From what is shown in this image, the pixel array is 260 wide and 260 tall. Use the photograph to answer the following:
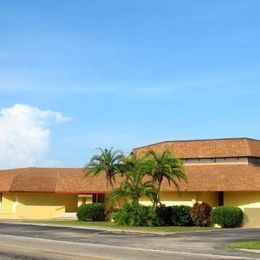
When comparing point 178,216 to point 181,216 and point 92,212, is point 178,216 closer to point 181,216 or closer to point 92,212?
point 181,216

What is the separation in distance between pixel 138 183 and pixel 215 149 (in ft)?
39.0

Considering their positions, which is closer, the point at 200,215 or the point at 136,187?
the point at 136,187

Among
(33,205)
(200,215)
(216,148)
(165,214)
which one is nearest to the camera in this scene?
(200,215)

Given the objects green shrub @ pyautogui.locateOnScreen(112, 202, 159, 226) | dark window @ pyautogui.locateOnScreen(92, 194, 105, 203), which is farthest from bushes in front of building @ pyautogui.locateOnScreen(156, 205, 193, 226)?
dark window @ pyautogui.locateOnScreen(92, 194, 105, 203)

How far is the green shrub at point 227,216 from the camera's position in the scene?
42.3 m

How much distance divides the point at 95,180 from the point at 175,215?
47.6 feet

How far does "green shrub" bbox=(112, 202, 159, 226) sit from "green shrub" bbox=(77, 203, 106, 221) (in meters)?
6.56

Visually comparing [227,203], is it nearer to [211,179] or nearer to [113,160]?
[211,179]

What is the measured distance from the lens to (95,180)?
2208 inches

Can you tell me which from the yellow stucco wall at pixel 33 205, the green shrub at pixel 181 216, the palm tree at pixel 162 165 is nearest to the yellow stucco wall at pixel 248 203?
the green shrub at pixel 181 216

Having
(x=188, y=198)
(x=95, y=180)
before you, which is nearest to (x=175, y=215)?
(x=188, y=198)

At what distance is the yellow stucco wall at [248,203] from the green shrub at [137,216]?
23.0 feet

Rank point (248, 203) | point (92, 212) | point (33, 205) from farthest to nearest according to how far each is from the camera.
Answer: point (33, 205), point (92, 212), point (248, 203)

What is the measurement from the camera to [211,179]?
1875 inches
